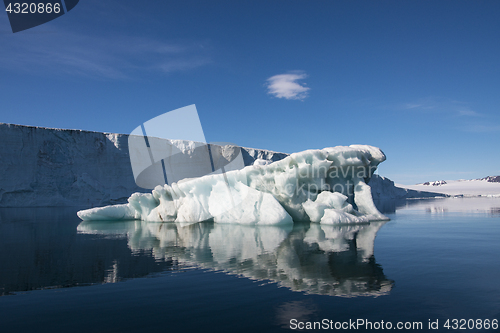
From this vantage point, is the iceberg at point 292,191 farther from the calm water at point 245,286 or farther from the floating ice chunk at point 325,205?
the calm water at point 245,286

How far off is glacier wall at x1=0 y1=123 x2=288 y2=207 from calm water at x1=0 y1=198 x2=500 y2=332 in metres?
25.1

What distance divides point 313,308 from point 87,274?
3.09 meters

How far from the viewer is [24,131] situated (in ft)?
88.7

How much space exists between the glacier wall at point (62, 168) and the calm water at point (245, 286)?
2514 cm

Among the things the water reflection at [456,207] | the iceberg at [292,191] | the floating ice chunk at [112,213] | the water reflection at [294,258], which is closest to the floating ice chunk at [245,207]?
the iceberg at [292,191]

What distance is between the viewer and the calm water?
8.50 feet

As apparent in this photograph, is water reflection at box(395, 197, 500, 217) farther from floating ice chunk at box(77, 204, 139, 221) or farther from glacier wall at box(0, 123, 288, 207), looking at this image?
glacier wall at box(0, 123, 288, 207)

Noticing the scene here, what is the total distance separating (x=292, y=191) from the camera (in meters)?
10.2

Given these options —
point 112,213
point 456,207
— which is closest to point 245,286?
point 112,213

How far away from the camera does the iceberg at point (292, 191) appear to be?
393 inches

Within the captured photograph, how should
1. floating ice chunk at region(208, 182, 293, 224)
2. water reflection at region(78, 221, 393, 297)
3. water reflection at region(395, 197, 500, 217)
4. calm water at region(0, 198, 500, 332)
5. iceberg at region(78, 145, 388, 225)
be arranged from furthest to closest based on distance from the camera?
water reflection at region(395, 197, 500, 217) → iceberg at region(78, 145, 388, 225) → floating ice chunk at region(208, 182, 293, 224) → water reflection at region(78, 221, 393, 297) → calm water at region(0, 198, 500, 332)

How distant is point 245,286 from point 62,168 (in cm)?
3046

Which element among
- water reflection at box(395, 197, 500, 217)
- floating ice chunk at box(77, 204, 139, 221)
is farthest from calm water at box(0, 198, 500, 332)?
water reflection at box(395, 197, 500, 217)

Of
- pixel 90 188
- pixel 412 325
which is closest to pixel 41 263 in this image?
pixel 412 325
